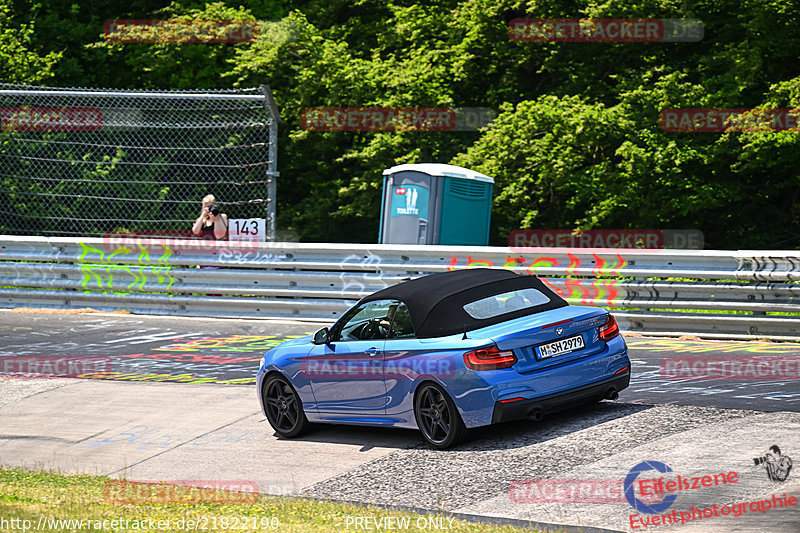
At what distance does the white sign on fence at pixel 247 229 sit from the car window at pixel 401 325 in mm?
7500

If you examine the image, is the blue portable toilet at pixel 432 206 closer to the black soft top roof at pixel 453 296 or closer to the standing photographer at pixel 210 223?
the standing photographer at pixel 210 223

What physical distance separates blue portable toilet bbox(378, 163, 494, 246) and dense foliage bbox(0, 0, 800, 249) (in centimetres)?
620

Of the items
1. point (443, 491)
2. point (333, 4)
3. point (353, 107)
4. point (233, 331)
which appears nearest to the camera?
point (443, 491)

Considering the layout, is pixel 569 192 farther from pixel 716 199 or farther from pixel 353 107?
pixel 353 107

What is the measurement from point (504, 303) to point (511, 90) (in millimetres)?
17898

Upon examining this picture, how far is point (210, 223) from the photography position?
17234 mm

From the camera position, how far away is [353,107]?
81.0ft

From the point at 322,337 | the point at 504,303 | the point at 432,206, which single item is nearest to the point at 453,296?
the point at 504,303

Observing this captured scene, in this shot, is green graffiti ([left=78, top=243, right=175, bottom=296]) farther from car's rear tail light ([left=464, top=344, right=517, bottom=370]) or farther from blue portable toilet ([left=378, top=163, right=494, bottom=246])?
car's rear tail light ([left=464, top=344, right=517, bottom=370])

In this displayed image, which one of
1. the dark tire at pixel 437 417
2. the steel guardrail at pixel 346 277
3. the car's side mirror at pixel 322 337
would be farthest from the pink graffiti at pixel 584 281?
the dark tire at pixel 437 417

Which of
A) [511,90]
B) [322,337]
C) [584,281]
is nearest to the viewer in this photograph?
[322,337]

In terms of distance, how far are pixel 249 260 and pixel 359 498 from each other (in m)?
9.02

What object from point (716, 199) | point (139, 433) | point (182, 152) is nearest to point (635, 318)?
point (139, 433)

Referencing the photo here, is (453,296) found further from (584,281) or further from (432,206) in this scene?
(432,206)
